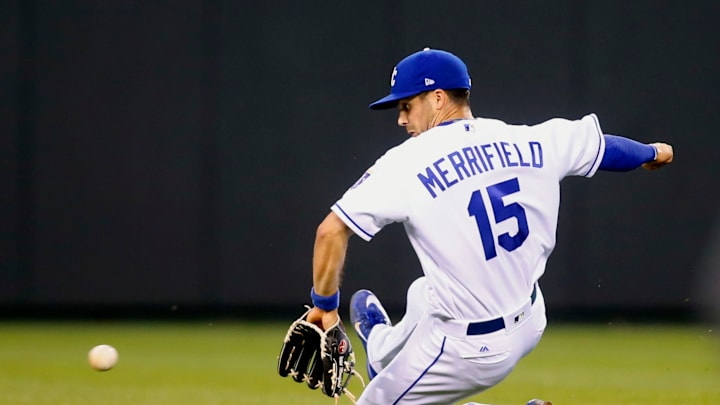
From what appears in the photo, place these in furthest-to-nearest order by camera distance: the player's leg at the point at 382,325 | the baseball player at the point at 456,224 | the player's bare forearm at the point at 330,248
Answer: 1. the player's leg at the point at 382,325
2. the baseball player at the point at 456,224
3. the player's bare forearm at the point at 330,248

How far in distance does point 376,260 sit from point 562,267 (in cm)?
169

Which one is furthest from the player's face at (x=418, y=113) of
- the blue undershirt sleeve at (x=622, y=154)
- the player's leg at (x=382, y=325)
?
the blue undershirt sleeve at (x=622, y=154)

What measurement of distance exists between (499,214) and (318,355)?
86 centimetres

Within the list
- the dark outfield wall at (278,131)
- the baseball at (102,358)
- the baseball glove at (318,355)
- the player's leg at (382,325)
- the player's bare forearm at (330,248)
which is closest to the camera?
the player's bare forearm at (330,248)

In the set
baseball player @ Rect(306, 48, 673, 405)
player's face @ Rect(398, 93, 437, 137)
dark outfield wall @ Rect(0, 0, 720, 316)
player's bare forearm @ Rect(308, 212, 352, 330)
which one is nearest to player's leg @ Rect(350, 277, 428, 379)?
baseball player @ Rect(306, 48, 673, 405)

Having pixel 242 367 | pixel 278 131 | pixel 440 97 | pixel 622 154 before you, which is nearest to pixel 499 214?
pixel 440 97

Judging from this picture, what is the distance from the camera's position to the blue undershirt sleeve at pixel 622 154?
4.88 metres

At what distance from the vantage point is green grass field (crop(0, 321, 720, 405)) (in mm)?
7164

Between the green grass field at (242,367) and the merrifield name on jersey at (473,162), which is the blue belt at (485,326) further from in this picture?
the green grass field at (242,367)

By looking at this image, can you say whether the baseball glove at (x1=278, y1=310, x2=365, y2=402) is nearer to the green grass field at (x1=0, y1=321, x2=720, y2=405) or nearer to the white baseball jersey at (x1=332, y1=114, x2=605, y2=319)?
the white baseball jersey at (x1=332, y1=114, x2=605, y2=319)

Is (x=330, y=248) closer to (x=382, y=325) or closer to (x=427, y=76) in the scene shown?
(x=427, y=76)

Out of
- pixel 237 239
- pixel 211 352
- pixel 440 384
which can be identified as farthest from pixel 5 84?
pixel 440 384

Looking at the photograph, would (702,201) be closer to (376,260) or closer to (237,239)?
(376,260)

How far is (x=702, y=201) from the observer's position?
1099cm
